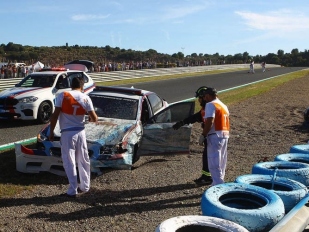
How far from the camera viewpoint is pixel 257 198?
458 centimetres

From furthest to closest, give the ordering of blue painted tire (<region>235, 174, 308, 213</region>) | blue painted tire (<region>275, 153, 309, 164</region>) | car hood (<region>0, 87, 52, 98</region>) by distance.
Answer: car hood (<region>0, 87, 52, 98</region>)
blue painted tire (<region>275, 153, 309, 164</region>)
blue painted tire (<region>235, 174, 308, 213</region>)

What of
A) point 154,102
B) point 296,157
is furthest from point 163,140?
point 296,157

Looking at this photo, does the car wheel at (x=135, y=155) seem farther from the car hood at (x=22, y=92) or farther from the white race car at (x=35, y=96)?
the car hood at (x=22, y=92)

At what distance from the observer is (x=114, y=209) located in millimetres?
5371

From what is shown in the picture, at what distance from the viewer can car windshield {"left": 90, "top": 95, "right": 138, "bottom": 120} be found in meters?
7.86

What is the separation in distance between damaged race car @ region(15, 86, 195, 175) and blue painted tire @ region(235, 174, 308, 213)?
2.13m

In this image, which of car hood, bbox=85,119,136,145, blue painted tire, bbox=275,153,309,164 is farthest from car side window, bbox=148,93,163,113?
blue painted tire, bbox=275,153,309,164

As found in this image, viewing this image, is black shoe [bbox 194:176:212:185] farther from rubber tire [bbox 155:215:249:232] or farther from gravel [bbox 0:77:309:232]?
rubber tire [bbox 155:215:249:232]

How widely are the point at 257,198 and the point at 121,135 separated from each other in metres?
2.90

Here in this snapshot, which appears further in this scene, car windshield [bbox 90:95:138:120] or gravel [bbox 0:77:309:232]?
car windshield [bbox 90:95:138:120]

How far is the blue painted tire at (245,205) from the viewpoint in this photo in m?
3.99

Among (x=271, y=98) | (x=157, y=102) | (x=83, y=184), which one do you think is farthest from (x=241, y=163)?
(x=271, y=98)

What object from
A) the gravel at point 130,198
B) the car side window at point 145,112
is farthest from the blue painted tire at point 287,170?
the car side window at point 145,112

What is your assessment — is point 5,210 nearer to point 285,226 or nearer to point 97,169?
point 97,169
